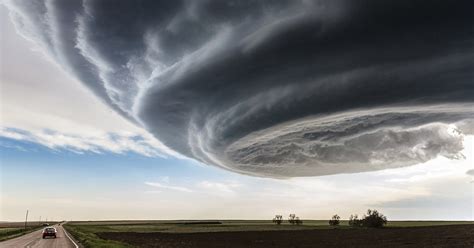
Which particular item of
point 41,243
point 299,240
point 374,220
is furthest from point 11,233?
point 374,220

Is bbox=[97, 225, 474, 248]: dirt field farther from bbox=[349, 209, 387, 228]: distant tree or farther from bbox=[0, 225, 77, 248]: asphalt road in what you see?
bbox=[349, 209, 387, 228]: distant tree

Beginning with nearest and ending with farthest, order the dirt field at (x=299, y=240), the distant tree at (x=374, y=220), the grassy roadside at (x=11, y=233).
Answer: the dirt field at (x=299, y=240) → the grassy roadside at (x=11, y=233) → the distant tree at (x=374, y=220)

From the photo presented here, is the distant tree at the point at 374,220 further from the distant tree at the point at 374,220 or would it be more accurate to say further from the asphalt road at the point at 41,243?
the asphalt road at the point at 41,243

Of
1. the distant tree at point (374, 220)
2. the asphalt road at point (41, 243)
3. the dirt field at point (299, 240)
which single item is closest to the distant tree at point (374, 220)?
the distant tree at point (374, 220)

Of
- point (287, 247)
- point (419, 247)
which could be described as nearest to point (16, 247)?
point (287, 247)

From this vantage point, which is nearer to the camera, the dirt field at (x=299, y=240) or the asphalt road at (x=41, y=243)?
the asphalt road at (x=41, y=243)

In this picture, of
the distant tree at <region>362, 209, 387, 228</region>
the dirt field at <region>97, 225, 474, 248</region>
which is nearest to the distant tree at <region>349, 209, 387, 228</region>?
the distant tree at <region>362, 209, 387, 228</region>

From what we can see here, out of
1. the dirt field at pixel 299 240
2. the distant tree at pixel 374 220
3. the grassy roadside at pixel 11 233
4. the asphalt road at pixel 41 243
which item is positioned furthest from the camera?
the distant tree at pixel 374 220

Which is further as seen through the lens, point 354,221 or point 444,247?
point 354,221

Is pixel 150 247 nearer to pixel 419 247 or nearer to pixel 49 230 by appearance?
pixel 49 230

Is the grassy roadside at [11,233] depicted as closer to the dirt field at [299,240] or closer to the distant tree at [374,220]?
the dirt field at [299,240]

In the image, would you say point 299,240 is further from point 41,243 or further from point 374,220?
point 374,220
